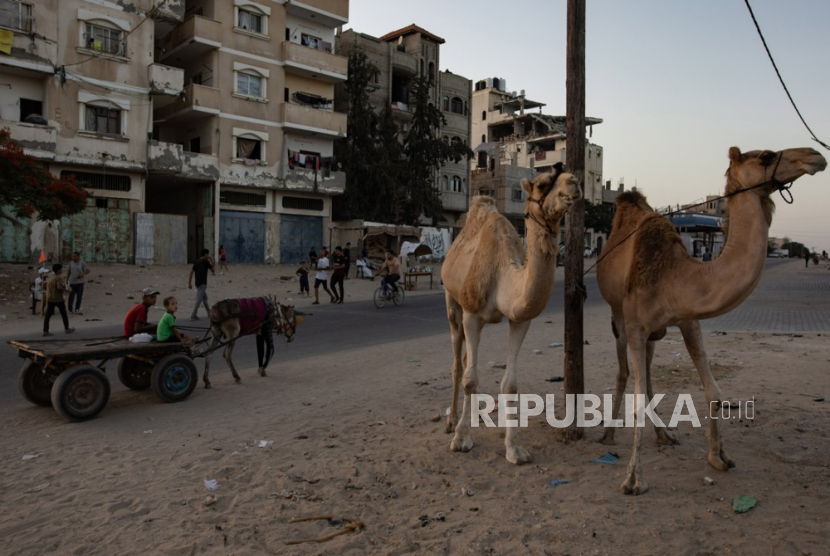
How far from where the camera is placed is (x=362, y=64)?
37.8 metres

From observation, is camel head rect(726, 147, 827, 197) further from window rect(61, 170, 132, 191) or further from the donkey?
window rect(61, 170, 132, 191)

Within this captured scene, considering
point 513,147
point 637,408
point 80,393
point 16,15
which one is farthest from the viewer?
point 513,147

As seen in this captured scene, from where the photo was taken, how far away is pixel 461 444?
222 inches

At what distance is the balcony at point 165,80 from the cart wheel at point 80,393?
78.9 feet

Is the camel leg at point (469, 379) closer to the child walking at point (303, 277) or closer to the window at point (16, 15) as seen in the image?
the child walking at point (303, 277)

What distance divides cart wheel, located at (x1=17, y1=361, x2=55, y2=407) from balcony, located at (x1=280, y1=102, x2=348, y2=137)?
2777 cm

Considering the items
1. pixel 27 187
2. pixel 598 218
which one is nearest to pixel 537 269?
pixel 27 187

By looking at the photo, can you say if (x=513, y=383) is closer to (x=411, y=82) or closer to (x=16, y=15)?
(x=16, y=15)

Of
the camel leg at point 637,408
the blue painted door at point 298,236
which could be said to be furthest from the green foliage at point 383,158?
the camel leg at point 637,408

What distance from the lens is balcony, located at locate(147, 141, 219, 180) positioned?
27453mm

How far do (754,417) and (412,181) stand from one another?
34.1 m

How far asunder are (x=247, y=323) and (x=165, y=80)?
905 inches

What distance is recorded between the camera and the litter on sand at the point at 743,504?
4297mm

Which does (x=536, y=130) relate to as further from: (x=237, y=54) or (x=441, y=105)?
(x=237, y=54)
